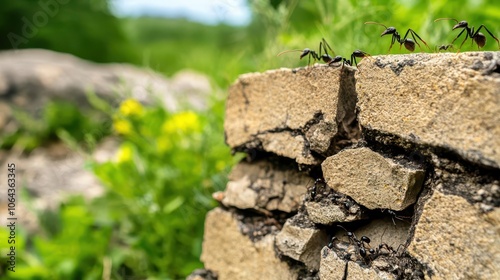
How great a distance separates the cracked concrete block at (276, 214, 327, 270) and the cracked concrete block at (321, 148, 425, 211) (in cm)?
18

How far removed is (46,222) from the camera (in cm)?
312

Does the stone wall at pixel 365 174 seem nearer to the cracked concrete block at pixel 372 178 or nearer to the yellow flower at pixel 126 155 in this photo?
the cracked concrete block at pixel 372 178

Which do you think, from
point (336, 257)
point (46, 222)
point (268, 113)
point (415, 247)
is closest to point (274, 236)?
point (336, 257)

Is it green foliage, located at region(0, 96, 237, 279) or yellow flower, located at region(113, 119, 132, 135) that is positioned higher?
yellow flower, located at region(113, 119, 132, 135)

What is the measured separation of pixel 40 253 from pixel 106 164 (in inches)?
25.3

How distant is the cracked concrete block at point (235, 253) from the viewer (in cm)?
166

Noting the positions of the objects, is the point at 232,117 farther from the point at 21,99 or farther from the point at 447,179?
the point at 21,99

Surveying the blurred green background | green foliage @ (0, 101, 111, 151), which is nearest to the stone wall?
the blurred green background

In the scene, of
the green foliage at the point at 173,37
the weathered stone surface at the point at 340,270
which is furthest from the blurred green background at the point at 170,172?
the green foliage at the point at 173,37

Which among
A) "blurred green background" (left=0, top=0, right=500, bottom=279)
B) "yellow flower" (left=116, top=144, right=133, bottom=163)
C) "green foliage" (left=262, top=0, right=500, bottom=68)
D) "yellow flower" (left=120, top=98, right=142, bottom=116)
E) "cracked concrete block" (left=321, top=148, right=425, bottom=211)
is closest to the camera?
"cracked concrete block" (left=321, top=148, right=425, bottom=211)

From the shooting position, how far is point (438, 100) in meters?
1.16

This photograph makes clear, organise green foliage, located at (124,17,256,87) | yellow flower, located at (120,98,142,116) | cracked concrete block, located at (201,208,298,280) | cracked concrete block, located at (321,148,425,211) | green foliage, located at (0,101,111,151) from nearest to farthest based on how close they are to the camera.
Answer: cracked concrete block, located at (321,148,425,211) → cracked concrete block, located at (201,208,298,280) → yellow flower, located at (120,98,142,116) → green foliage, located at (0,101,111,151) → green foliage, located at (124,17,256,87)

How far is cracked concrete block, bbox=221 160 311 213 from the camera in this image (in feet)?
5.57

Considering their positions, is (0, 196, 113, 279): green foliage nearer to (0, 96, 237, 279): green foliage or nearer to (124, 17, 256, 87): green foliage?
(0, 96, 237, 279): green foliage
